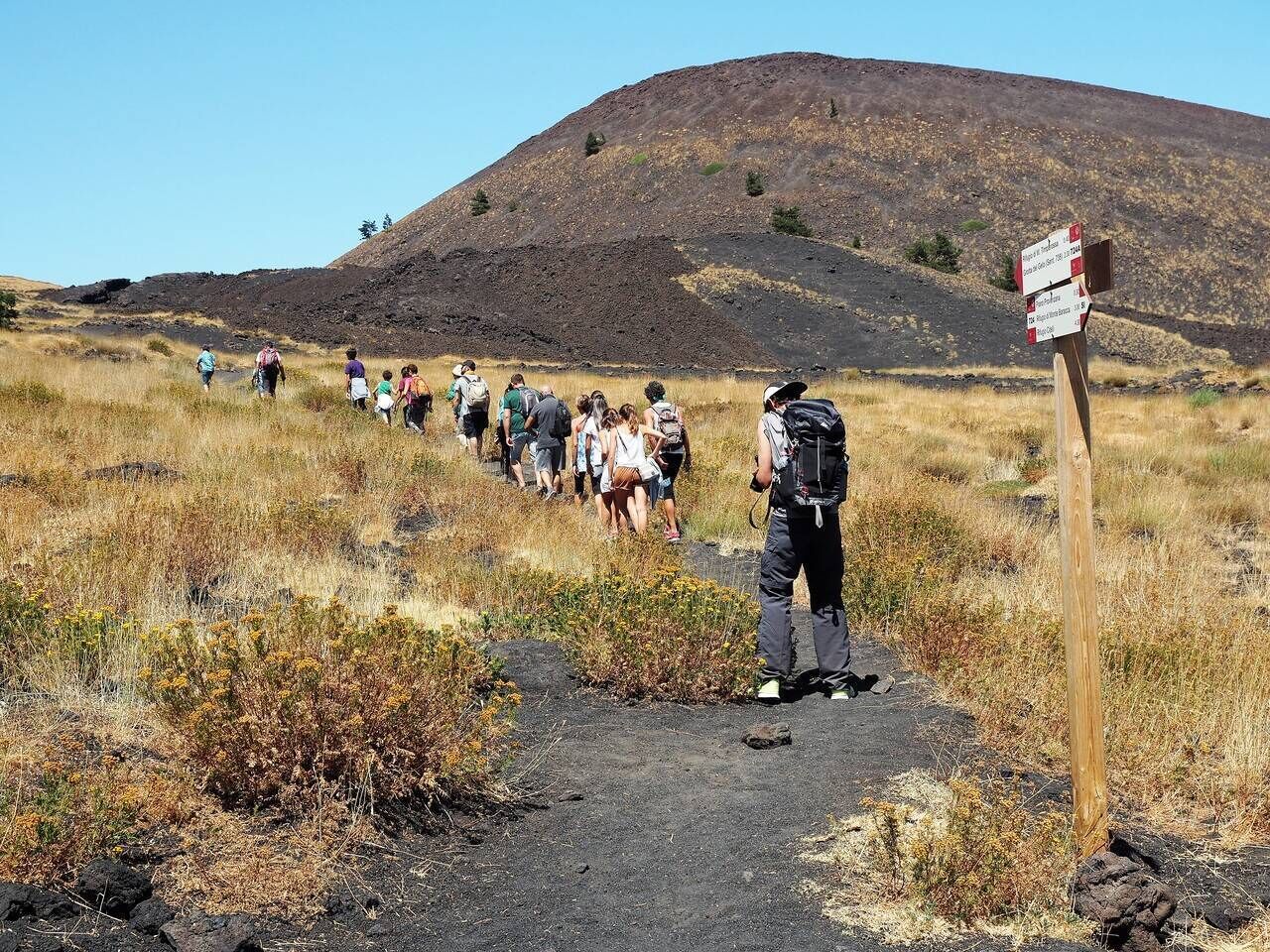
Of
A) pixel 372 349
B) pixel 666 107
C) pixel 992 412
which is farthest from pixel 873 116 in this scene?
pixel 992 412

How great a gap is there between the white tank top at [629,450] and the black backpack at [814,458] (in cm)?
444

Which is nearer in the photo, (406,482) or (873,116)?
(406,482)

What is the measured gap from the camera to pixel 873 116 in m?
98.4

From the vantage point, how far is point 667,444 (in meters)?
12.2

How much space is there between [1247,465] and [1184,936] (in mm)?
15101

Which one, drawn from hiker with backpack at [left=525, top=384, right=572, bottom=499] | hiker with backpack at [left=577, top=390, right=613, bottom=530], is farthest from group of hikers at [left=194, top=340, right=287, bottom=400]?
hiker with backpack at [left=577, top=390, right=613, bottom=530]

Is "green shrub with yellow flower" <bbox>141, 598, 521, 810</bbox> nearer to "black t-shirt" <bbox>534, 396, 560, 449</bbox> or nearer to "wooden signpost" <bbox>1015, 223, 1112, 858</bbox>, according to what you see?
"wooden signpost" <bbox>1015, 223, 1112, 858</bbox>

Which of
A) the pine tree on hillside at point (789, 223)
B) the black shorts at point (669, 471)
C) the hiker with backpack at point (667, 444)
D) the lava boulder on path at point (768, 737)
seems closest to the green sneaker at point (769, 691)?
the lava boulder on path at point (768, 737)

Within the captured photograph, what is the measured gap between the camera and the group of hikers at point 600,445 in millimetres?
11281

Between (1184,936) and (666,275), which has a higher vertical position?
(666,275)

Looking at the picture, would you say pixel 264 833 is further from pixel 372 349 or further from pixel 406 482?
pixel 372 349

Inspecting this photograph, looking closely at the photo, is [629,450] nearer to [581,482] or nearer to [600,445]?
[600,445]

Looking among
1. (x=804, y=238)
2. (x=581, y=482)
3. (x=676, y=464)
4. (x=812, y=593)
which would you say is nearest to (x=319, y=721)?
(x=812, y=593)

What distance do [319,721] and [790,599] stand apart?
3.07 meters
